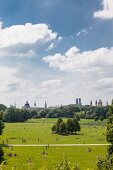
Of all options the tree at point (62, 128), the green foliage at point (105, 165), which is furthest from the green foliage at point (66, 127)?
the green foliage at point (105, 165)

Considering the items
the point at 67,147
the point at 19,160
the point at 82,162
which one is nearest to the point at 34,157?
the point at 19,160

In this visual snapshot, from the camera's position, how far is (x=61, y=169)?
15.5 meters

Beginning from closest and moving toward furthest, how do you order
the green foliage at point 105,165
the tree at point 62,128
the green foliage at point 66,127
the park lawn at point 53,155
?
the green foliage at point 105,165
the park lawn at point 53,155
the tree at point 62,128
the green foliage at point 66,127

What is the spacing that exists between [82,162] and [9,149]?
25065 mm

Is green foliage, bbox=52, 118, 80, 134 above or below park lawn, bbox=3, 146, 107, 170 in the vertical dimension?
above

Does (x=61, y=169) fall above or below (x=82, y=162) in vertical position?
above

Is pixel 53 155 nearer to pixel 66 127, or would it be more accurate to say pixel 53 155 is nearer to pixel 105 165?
pixel 105 165

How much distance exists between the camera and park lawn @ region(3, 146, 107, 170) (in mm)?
83625

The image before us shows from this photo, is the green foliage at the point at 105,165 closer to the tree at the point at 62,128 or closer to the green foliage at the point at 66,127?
the tree at the point at 62,128

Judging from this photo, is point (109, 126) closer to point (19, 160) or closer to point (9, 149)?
point (19, 160)

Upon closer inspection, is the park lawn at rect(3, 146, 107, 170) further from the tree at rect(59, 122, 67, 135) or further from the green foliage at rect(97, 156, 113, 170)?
the tree at rect(59, 122, 67, 135)

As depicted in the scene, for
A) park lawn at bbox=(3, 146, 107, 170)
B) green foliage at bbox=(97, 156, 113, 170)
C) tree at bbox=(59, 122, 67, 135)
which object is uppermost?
tree at bbox=(59, 122, 67, 135)

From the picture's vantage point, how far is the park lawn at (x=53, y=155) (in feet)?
274

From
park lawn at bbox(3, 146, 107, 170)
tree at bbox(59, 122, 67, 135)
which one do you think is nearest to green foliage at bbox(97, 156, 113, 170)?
park lawn at bbox(3, 146, 107, 170)
